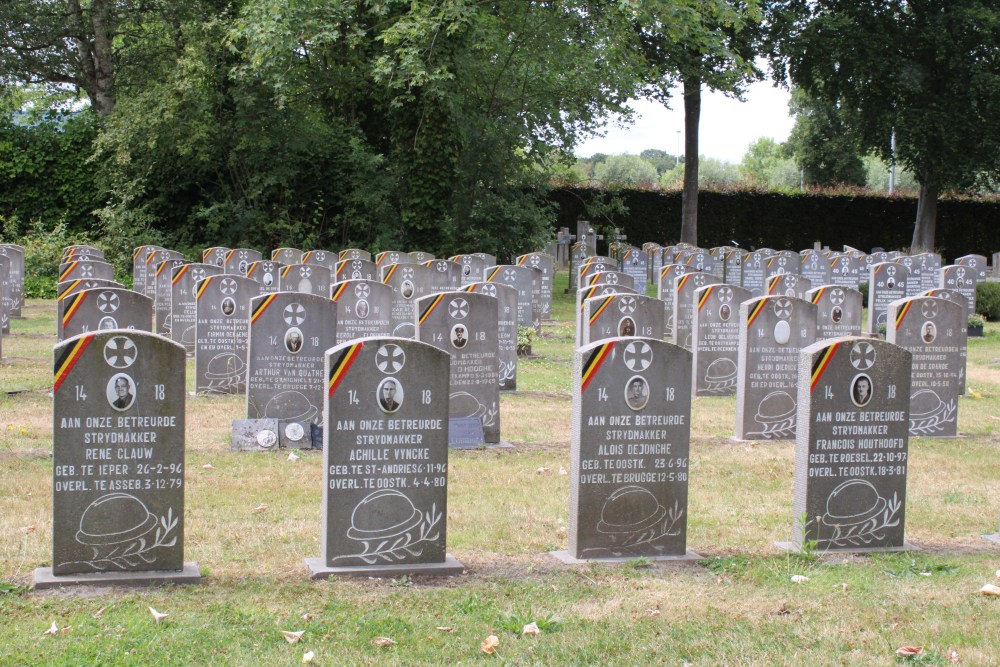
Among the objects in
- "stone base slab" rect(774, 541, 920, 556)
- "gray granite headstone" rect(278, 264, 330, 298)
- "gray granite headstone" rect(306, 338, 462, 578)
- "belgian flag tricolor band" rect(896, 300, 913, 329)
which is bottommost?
"stone base slab" rect(774, 541, 920, 556)

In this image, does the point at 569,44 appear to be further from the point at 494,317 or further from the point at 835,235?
the point at 835,235

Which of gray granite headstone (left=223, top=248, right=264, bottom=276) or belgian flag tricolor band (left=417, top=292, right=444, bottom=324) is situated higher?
gray granite headstone (left=223, top=248, right=264, bottom=276)

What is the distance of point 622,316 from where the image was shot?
41.3 feet

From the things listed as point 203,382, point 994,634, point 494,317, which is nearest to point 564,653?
point 994,634

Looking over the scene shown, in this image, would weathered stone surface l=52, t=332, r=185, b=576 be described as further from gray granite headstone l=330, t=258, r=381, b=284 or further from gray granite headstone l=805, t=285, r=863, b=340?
gray granite headstone l=330, t=258, r=381, b=284

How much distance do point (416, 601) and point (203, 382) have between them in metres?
7.58

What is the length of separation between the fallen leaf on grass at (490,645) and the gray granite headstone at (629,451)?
1.49m

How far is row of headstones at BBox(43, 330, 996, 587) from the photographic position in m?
5.88

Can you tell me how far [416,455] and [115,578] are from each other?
5.74 ft

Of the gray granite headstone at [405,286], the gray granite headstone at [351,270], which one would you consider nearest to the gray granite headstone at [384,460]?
the gray granite headstone at [405,286]

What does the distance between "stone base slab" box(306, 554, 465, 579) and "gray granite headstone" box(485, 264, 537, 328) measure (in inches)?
446

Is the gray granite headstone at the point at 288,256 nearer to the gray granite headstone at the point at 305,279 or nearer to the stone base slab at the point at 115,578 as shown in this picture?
the gray granite headstone at the point at 305,279

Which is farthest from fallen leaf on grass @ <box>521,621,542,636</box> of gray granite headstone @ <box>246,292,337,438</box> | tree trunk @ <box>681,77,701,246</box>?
tree trunk @ <box>681,77,701,246</box>

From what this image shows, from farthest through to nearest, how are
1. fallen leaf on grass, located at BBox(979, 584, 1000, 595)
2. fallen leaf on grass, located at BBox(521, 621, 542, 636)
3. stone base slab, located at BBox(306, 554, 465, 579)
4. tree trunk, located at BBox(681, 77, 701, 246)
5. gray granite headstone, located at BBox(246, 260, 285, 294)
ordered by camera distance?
tree trunk, located at BBox(681, 77, 701, 246) → gray granite headstone, located at BBox(246, 260, 285, 294) → stone base slab, located at BBox(306, 554, 465, 579) → fallen leaf on grass, located at BBox(979, 584, 1000, 595) → fallen leaf on grass, located at BBox(521, 621, 542, 636)
